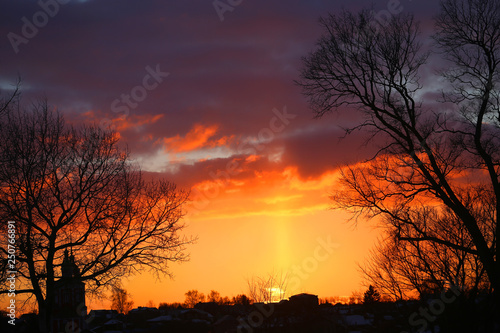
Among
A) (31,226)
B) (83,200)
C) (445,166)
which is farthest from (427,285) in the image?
(31,226)

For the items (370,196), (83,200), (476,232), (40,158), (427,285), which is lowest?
Result: (427,285)

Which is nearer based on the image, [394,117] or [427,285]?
[394,117]

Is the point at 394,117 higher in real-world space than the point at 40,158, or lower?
lower

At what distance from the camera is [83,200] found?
75.3 feet

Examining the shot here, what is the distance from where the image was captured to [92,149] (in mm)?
23188

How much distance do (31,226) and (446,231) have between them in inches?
812

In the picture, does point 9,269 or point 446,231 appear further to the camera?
Result: point 446,231

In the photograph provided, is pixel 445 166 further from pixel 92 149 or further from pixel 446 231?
pixel 92 149

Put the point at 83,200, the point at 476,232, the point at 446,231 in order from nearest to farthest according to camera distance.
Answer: the point at 476,232, the point at 83,200, the point at 446,231

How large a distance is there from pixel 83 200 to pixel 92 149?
2458 mm

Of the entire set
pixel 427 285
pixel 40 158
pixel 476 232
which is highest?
pixel 40 158

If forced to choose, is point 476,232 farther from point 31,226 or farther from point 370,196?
point 31,226

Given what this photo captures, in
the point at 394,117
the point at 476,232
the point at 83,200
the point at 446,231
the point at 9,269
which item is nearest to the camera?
the point at 476,232

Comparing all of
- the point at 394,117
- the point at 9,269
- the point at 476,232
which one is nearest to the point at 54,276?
the point at 9,269
